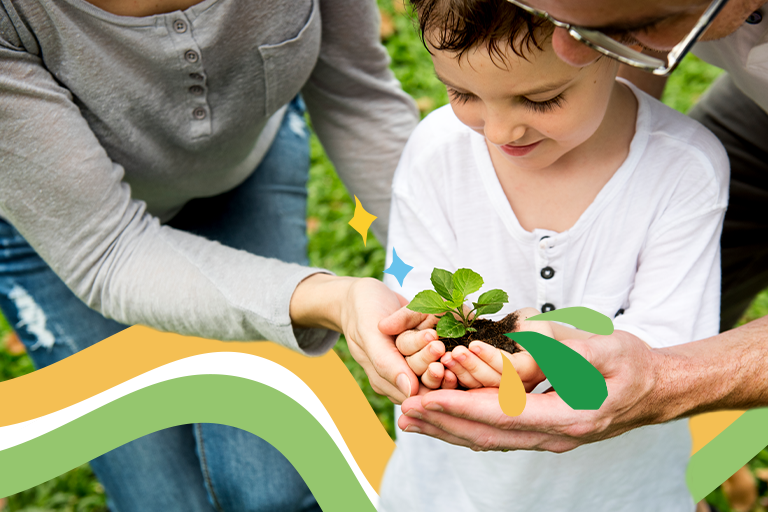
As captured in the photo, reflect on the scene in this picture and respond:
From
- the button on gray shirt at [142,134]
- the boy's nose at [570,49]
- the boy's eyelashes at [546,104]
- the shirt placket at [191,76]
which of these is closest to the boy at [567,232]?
the boy's eyelashes at [546,104]

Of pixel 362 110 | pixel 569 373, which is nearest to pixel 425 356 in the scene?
pixel 569 373

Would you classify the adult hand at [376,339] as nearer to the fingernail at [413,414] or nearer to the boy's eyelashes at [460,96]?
the fingernail at [413,414]

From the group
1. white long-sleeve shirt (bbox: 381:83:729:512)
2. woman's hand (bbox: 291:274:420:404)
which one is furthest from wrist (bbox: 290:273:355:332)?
white long-sleeve shirt (bbox: 381:83:729:512)

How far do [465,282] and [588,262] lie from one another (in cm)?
40

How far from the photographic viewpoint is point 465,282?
1160 millimetres

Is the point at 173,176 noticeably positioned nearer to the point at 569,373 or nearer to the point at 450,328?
the point at 450,328

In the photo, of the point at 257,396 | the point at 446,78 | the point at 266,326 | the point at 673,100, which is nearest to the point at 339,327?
the point at 266,326

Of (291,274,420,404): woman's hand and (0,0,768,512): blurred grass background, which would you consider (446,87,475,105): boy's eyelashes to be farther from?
(0,0,768,512): blurred grass background

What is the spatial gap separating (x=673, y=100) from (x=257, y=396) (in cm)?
298

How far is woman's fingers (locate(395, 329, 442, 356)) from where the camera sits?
1.18 metres

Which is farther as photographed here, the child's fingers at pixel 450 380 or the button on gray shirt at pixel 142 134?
the button on gray shirt at pixel 142 134

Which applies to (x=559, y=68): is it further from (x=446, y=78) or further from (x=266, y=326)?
(x=266, y=326)

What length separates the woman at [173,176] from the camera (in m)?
1.42

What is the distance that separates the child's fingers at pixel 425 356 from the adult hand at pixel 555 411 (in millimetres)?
59
